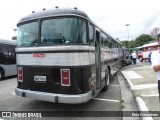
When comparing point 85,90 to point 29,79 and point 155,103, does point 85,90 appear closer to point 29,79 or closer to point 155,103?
point 29,79

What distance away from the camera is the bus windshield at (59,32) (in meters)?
5.64

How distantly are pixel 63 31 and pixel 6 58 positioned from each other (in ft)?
33.6

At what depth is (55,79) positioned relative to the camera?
18.7ft

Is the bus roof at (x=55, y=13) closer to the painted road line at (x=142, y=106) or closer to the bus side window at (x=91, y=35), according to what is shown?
the bus side window at (x=91, y=35)

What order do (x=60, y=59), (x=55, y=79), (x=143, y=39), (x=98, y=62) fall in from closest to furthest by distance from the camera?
(x=60, y=59), (x=55, y=79), (x=98, y=62), (x=143, y=39)

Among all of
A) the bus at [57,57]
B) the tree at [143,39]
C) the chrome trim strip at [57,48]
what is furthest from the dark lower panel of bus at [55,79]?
the tree at [143,39]

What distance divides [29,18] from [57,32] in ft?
3.71

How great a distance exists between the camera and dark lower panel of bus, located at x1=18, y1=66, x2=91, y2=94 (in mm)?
5500

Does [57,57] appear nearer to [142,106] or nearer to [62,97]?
[62,97]

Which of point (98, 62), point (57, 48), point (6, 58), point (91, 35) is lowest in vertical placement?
point (98, 62)

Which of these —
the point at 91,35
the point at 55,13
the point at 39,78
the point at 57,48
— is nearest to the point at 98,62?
the point at 91,35

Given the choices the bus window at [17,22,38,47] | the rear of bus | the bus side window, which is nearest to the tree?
the bus side window

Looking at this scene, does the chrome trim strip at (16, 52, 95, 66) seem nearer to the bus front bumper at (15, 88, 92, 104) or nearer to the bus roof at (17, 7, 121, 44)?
the bus front bumper at (15, 88, 92, 104)

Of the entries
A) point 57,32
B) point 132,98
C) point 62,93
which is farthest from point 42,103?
point 132,98
